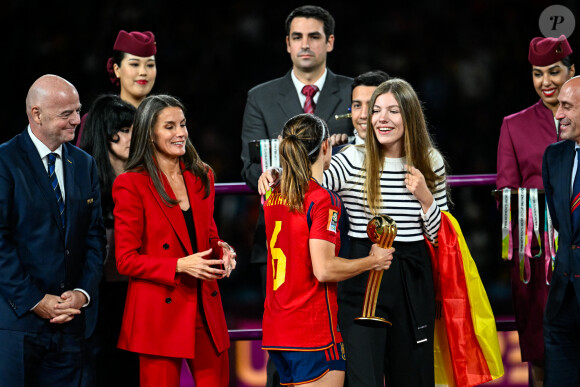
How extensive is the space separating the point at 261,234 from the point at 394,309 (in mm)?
976

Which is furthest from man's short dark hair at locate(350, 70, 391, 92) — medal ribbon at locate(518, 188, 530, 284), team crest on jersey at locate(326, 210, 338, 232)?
team crest on jersey at locate(326, 210, 338, 232)

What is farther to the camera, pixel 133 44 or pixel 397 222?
pixel 133 44

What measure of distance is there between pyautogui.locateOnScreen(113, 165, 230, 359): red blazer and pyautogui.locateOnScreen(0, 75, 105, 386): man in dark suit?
184mm

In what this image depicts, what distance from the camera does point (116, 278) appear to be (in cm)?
347

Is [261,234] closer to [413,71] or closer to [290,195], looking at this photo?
[290,195]

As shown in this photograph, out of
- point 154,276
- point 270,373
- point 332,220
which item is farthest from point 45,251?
point 270,373

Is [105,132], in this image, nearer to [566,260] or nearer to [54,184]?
[54,184]

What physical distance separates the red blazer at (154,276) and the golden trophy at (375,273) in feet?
1.92

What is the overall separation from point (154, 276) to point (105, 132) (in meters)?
0.89

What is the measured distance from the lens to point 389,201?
3.16 meters

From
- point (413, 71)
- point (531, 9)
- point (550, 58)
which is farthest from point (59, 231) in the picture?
point (531, 9)

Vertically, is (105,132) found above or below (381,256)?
above

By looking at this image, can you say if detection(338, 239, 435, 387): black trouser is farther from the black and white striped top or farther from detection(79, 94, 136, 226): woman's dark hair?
detection(79, 94, 136, 226): woman's dark hair

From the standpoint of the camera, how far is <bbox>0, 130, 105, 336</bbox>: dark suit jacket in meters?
2.93
